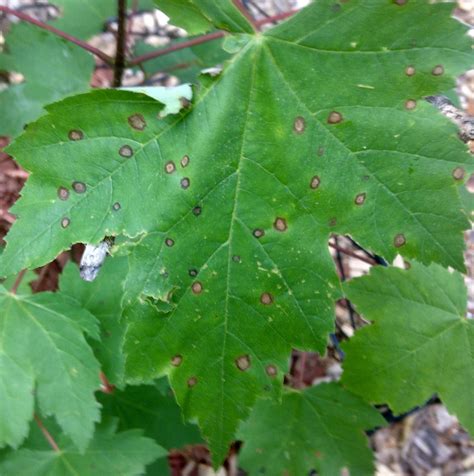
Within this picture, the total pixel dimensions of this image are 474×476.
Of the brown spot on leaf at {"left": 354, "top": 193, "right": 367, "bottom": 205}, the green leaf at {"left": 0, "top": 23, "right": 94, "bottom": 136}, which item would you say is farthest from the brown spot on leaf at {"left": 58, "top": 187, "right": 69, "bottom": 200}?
the green leaf at {"left": 0, "top": 23, "right": 94, "bottom": 136}

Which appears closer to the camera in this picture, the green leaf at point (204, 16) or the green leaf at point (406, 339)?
the green leaf at point (204, 16)

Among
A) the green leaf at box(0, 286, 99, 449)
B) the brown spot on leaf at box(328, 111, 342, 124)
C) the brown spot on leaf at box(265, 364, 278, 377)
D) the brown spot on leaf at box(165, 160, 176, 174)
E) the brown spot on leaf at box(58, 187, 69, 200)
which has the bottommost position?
the green leaf at box(0, 286, 99, 449)

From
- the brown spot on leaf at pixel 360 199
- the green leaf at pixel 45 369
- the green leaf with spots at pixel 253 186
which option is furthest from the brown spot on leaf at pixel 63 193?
the brown spot on leaf at pixel 360 199

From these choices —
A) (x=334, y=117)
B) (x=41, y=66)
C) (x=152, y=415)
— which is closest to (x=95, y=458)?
(x=152, y=415)

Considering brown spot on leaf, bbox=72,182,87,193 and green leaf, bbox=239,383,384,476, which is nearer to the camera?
brown spot on leaf, bbox=72,182,87,193

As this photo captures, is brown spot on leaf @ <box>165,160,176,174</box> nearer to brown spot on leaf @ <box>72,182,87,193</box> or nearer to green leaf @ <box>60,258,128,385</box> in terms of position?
brown spot on leaf @ <box>72,182,87,193</box>

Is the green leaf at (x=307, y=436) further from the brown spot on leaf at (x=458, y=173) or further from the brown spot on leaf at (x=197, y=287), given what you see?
the brown spot on leaf at (x=458, y=173)
